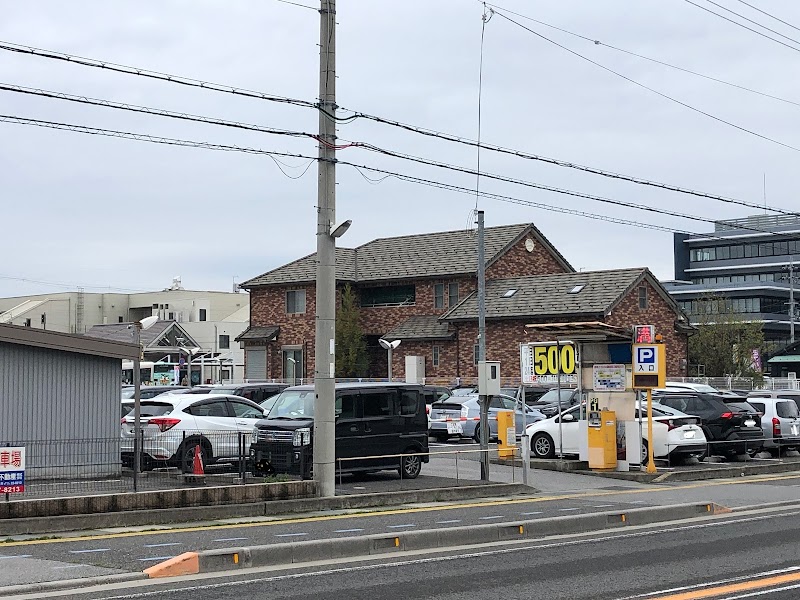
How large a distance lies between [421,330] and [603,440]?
3049 cm

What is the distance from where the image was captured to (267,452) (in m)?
Result: 21.9

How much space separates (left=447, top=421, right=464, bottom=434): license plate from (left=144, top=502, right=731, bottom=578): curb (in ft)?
53.5

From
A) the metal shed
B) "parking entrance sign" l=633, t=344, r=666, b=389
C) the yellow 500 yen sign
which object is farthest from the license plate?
the metal shed

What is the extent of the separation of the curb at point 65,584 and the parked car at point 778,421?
858 inches

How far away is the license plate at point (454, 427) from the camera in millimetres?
35438

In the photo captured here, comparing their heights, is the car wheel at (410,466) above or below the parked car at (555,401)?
below

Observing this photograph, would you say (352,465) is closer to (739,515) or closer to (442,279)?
(739,515)

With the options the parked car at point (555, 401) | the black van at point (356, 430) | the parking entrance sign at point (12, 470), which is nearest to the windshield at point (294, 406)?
the black van at point (356, 430)

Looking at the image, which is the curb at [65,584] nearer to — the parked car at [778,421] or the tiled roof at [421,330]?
the parked car at [778,421]

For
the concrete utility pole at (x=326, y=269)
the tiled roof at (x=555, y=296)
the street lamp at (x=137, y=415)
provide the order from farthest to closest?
the tiled roof at (x=555, y=296) → the concrete utility pole at (x=326, y=269) → the street lamp at (x=137, y=415)

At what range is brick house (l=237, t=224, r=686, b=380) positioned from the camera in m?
52.2

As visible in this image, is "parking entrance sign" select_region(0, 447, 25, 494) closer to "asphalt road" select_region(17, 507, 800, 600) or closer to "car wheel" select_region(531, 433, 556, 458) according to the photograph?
"asphalt road" select_region(17, 507, 800, 600)

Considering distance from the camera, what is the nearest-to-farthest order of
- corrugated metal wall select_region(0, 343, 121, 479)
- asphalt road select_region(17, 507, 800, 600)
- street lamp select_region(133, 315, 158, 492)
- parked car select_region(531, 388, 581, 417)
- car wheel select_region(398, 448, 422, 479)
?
asphalt road select_region(17, 507, 800, 600), street lamp select_region(133, 315, 158, 492), corrugated metal wall select_region(0, 343, 121, 479), car wheel select_region(398, 448, 422, 479), parked car select_region(531, 388, 581, 417)

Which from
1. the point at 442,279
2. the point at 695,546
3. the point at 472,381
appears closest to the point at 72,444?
the point at 695,546
